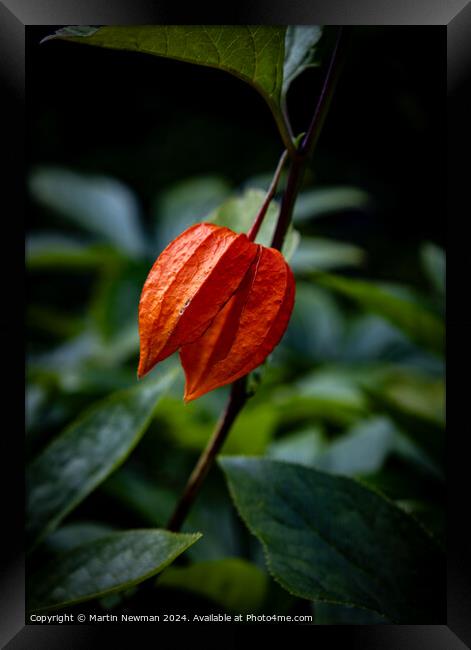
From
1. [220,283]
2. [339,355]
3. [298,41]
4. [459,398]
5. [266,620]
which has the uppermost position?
[298,41]

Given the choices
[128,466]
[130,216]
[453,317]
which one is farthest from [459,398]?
[130,216]

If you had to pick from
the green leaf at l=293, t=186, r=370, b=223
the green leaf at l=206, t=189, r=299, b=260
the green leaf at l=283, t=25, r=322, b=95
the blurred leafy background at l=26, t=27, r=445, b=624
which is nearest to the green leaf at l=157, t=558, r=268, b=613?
the blurred leafy background at l=26, t=27, r=445, b=624

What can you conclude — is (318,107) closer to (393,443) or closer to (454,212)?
(454,212)

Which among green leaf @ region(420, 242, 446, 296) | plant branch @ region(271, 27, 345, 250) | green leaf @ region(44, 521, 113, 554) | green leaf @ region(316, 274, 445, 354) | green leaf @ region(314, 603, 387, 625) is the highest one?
plant branch @ region(271, 27, 345, 250)

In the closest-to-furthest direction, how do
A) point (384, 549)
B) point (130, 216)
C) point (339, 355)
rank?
point (384, 549), point (339, 355), point (130, 216)

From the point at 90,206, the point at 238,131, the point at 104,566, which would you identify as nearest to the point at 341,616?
the point at 104,566

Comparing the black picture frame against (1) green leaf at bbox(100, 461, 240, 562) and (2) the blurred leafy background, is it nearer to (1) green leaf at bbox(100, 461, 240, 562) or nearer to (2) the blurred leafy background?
(2) the blurred leafy background

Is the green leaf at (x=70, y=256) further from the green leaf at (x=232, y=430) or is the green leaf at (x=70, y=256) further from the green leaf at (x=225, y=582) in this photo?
the green leaf at (x=225, y=582)

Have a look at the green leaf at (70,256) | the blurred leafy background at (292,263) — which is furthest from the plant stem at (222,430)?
the green leaf at (70,256)
